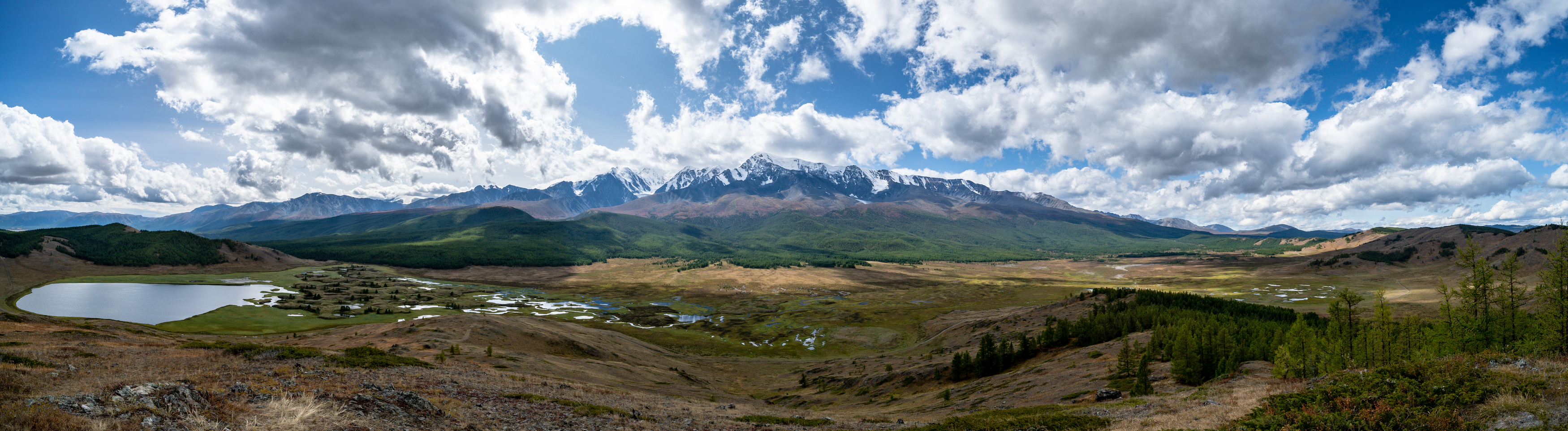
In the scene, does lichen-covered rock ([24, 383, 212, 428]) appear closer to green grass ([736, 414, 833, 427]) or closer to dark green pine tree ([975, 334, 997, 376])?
green grass ([736, 414, 833, 427])

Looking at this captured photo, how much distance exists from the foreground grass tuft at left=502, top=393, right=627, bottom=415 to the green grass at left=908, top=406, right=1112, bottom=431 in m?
19.2

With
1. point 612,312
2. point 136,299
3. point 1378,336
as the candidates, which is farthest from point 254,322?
point 1378,336

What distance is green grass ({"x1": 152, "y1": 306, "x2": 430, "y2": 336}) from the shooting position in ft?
305

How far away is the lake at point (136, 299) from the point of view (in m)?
110

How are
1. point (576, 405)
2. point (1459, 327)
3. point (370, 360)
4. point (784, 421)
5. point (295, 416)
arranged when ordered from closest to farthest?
point (295, 416), point (576, 405), point (784, 421), point (370, 360), point (1459, 327)

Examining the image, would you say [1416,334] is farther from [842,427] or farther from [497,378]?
[497,378]

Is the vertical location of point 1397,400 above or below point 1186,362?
above

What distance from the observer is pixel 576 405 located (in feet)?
111

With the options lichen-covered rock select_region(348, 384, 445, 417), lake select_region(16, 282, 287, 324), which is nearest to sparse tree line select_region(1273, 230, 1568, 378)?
lichen-covered rock select_region(348, 384, 445, 417)

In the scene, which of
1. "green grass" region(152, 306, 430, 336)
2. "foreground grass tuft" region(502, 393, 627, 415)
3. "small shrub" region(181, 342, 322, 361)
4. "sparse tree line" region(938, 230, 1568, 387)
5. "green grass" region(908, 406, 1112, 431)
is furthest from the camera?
"green grass" region(152, 306, 430, 336)

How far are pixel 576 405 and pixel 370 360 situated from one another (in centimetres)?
2122

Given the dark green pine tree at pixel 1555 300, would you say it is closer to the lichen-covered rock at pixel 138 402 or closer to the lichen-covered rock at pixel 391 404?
the lichen-covered rock at pixel 391 404

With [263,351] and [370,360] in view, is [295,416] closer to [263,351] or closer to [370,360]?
[370,360]

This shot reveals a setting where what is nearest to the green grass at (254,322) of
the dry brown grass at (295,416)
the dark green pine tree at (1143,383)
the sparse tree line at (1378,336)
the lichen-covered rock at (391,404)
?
the lichen-covered rock at (391,404)
